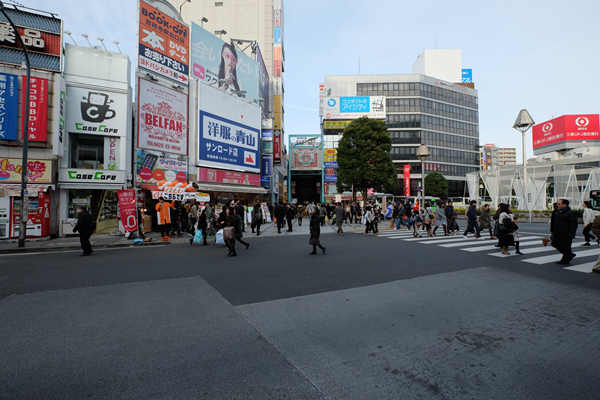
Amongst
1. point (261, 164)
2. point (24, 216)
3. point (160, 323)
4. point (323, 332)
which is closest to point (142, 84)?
point (24, 216)

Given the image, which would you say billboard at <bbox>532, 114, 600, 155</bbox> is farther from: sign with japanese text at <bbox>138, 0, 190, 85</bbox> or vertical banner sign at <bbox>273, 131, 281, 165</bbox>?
sign with japanese text at <bbox>138, 0, 190, 85</bbox>

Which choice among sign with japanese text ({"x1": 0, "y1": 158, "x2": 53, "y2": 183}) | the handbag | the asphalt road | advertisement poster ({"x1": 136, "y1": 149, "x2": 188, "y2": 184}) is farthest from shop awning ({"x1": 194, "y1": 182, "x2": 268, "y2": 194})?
the asphalt road

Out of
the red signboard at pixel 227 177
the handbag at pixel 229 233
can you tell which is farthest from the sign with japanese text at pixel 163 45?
the handbag at pixel 229 233

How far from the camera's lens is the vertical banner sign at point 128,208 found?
13477 millimetres

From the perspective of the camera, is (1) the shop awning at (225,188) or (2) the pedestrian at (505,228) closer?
(2) the pedestrian at (505,228)

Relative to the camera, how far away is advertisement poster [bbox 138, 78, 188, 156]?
1741 cm

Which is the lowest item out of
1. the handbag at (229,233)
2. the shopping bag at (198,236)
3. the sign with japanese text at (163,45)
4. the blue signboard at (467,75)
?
the shopping bag at (198,236)

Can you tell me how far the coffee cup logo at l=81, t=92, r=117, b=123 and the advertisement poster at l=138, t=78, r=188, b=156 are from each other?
1.73 meters

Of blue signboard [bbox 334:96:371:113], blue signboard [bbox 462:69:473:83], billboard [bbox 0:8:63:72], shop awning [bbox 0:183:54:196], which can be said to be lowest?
shop awning [bbox 0:183:54:196]

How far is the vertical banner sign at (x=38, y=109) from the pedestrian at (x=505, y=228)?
18.6 meters

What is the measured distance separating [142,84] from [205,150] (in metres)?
5.78

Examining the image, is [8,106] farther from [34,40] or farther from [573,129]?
[573,129]

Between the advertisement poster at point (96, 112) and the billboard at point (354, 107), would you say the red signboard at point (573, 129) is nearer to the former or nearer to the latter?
the billboard at point (354, 107)

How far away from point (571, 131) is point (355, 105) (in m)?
48.4
